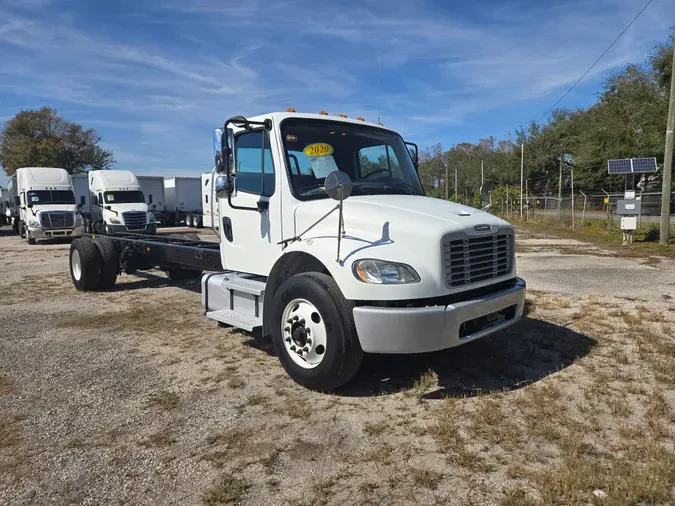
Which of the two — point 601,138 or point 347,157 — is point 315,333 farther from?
point 601,138

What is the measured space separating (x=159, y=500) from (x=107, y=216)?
22855mm

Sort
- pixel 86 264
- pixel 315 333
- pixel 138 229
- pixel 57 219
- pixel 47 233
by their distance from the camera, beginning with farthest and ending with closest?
pixel 138 229 → pixel 57 219 → pixel 47 233 → pixel 86 264 → pixel 315 333

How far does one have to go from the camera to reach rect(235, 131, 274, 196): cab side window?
4969 mm

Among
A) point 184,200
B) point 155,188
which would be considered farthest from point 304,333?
point 184,200

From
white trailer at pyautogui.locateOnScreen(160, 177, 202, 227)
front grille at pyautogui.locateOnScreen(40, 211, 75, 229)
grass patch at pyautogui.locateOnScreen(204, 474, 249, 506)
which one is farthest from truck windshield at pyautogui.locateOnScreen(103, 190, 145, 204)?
grass patch at pyautogui.locateOnScreen(204, 474, 249, 506)

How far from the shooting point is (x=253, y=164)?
202 inches

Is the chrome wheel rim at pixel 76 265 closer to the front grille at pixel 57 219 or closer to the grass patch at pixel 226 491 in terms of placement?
the grass patch at pixel 226 491

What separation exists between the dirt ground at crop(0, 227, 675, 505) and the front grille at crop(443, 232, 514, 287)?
0.95 meters

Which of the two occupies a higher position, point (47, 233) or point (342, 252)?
point (342, 252)

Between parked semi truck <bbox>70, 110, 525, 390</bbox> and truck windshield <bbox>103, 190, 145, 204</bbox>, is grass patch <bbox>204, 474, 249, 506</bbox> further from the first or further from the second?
truck windshield <bbox>103, 190, 145, 204</bbox>

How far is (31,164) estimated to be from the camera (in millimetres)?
47688

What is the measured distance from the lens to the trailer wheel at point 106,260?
9031 mm

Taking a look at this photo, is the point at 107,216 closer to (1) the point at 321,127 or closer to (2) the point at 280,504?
(1) the point at 321,127

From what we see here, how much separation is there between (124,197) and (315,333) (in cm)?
2207
